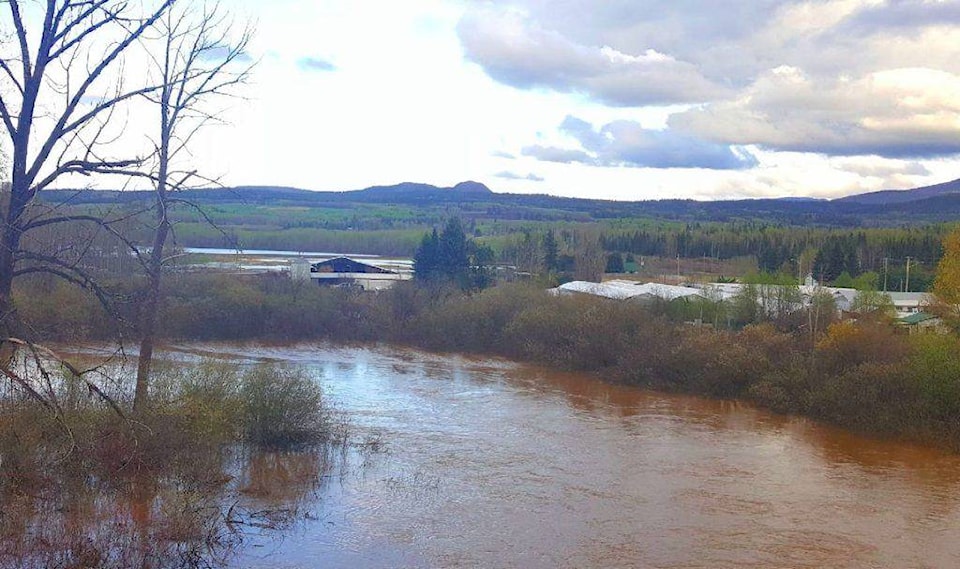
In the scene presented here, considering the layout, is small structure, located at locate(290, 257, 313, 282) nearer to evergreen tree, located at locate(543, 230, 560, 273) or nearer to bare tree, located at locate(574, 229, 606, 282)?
evergreen tree, located at locate(543, 230, 560, 273)

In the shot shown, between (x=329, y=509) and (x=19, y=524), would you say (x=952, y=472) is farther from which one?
(x=19, y=524)

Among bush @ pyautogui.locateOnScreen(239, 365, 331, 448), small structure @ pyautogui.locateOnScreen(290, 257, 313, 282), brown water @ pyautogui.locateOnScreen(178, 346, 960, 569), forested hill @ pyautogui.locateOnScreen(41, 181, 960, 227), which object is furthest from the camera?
forested hill @ pyautogui.locateOnScreen(41, 181, 960, 227)

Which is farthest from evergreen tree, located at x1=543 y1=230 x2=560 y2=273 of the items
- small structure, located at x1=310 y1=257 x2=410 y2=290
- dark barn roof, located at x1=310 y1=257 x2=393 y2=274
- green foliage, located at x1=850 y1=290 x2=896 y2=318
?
green foliage, located at x1=850 y1=290 x2=896 y2=318

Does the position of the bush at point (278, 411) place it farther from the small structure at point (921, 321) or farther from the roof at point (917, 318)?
the roof at point (917, 318)

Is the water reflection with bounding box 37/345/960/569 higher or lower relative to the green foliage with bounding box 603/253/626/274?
lower

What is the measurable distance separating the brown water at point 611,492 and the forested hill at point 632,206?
7665cm

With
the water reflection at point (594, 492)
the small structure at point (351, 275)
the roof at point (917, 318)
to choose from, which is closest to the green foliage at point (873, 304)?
the roof at point (917, 318)

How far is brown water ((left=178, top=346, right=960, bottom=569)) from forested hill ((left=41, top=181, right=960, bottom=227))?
251 ft

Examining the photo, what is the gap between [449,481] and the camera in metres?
15.6

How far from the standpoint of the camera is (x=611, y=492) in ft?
51.0

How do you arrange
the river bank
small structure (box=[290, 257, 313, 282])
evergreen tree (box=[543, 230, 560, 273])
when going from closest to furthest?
1. the river bank
2. small structure (box=[290, 257, 313, 282])
3. evergreen tree (box=[543, 230, 560, 273])

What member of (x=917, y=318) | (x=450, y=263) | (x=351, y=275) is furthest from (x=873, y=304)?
(x=351, y=275)

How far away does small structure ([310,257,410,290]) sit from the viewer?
48.0 m

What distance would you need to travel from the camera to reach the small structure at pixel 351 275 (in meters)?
48.0
